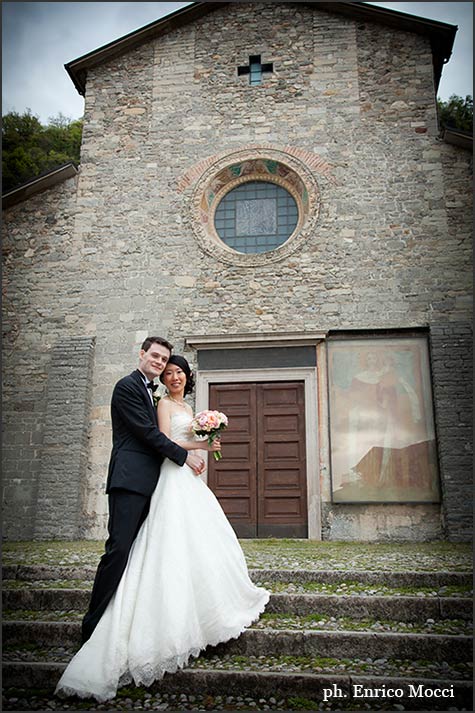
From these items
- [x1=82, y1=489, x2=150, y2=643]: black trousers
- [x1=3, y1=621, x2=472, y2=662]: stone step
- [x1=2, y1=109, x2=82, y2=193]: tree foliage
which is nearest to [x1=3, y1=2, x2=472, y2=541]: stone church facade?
[x1=2, y1=109, x2=82, y2=193]: tree foliage

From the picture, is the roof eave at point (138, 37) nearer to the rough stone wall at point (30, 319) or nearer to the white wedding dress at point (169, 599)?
the rough stone wall at point (30, 319)

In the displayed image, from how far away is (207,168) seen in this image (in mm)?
10570

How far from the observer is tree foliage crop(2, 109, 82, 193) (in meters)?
13.7

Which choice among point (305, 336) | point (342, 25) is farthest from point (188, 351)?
point (342, 25)

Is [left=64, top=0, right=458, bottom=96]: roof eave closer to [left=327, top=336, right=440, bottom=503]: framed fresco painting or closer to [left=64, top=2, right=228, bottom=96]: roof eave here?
[left=64, top=2, right=228, bottom=96]: roof eave

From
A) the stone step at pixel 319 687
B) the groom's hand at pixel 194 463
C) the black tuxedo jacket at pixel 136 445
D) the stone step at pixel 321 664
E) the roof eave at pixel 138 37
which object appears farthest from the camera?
the roof eave at pixel 138 37

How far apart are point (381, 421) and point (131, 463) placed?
6106 millimetres

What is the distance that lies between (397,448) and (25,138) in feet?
44.0

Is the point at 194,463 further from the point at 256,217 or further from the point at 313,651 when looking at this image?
the point at 256,217

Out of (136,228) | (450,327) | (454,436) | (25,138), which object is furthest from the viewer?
(25,138)

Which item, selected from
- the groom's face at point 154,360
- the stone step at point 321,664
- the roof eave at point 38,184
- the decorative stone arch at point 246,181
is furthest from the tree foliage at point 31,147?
the stone step at point 321,664

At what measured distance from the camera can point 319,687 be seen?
11.1 feet

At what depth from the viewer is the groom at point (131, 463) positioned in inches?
137

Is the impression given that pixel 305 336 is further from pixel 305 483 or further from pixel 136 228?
pixel 136 228
